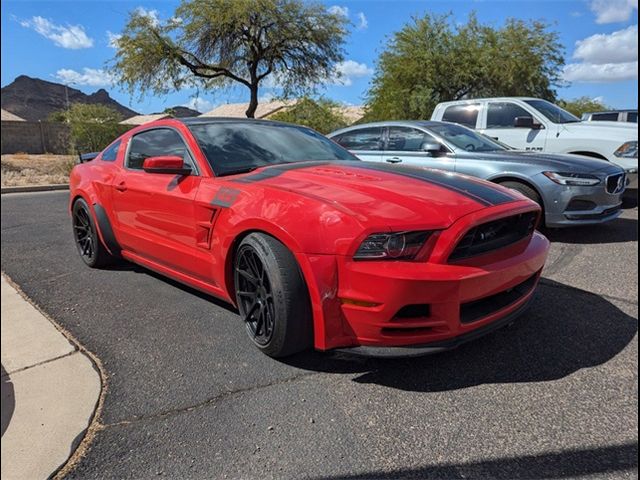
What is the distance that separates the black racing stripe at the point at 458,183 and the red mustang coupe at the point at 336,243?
0.01m

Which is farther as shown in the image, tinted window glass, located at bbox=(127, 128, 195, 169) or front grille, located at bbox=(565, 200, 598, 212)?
front grille, located at bbox=(565, 200, 598, 212)

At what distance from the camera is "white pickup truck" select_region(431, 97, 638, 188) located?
716cm

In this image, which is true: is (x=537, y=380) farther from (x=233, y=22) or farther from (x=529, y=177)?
(x=233, y=22)

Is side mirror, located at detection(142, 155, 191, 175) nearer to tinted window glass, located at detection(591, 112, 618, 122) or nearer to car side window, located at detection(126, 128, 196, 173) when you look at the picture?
car side window, located at detection(126, 128, 196, 173)

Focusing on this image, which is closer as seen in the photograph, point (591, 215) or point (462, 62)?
point (591, 215)

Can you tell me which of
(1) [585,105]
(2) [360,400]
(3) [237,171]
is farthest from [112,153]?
(1) [585,105]

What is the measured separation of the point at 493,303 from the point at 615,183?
382 centimetres

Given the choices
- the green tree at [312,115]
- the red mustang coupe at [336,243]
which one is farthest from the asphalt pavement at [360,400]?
the green tree at [312,115]

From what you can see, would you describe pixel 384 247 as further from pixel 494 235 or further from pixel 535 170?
pixel 535 170

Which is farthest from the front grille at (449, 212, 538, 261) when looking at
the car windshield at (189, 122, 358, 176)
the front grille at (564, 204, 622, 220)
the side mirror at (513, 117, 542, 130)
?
the side mirror at (513, 117, 542, 130)

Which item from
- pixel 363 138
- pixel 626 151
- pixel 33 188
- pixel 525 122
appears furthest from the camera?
pixel 33 188

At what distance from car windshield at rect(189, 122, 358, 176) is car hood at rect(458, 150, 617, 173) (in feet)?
8.03

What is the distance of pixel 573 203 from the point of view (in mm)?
5199

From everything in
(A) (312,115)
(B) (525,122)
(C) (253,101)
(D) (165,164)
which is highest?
(C) (253,101)
